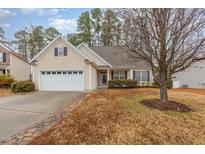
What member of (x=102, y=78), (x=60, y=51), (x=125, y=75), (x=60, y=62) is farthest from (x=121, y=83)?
(x=60, y=51)

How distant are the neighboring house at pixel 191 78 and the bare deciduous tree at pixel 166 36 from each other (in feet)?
50.3

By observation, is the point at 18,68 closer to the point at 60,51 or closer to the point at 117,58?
the point at 60,51

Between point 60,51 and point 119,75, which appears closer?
point 60,51

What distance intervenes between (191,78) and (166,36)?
17.5 m

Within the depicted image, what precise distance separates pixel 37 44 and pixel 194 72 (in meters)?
31.8

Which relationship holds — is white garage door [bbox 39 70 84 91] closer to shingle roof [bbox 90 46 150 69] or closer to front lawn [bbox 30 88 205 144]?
shingle roof [bbox 90 46 150 69]

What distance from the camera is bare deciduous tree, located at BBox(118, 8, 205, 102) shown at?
28.8 ft

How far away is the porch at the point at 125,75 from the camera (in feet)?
78.2

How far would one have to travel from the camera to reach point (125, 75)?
2431 cm

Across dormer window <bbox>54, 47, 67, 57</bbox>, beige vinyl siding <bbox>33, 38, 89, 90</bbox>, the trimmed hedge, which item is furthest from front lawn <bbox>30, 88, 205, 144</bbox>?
the trimmed hedge

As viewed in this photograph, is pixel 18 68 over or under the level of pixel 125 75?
over

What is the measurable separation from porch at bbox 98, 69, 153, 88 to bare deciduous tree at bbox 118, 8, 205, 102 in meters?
13.5

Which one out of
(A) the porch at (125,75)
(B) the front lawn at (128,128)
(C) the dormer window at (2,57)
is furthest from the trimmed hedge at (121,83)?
(C) the dormer window at (2,57)
